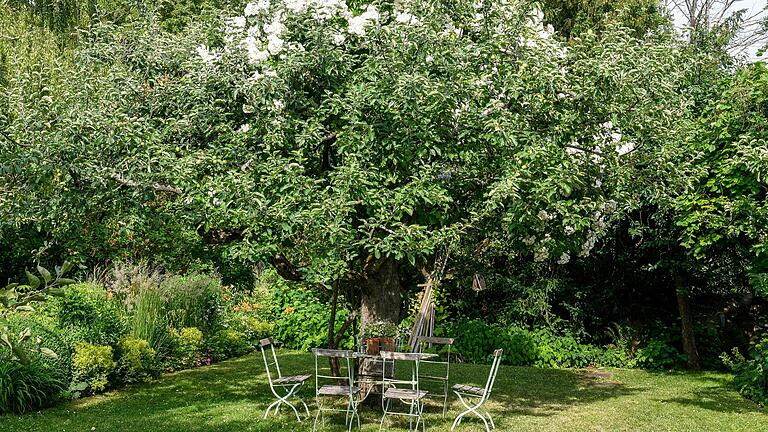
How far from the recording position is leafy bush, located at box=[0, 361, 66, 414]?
301 inches

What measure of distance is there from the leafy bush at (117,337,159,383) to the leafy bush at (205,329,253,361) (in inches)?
84.3

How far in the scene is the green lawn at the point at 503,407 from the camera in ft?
24.3

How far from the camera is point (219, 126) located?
7.06 metres

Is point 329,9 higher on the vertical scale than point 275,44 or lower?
higher

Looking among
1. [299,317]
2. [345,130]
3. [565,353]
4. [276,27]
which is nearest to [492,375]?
[345,130]

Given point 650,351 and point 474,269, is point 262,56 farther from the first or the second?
point 650,351

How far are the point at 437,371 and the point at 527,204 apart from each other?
17.5 feet

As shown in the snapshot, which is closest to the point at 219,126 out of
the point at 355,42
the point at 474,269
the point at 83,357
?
the point at 355,42

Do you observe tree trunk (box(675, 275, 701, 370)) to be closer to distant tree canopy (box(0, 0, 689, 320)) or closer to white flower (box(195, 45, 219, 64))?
distant tree canopy (box(0, 0, 689, 320))

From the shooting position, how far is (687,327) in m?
11.6

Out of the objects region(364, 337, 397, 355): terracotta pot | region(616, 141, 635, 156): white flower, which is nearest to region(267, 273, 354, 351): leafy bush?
region(364, 337, 397, 355): terracotta pot

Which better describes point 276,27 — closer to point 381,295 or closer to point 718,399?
point 381,295

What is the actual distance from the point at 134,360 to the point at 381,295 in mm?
3559

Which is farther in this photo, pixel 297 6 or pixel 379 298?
pixel 379 298
